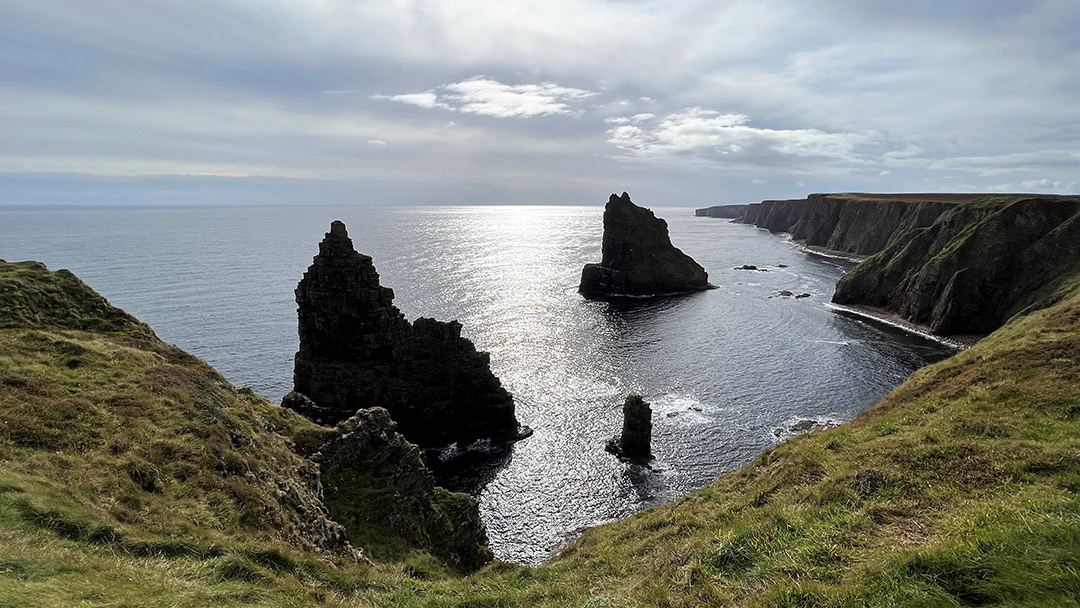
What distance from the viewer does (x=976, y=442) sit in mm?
19906

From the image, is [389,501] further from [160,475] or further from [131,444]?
[131,444]

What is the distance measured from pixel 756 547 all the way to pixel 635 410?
38.3m

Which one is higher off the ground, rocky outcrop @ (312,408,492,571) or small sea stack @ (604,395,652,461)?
rocky outcrop @ (312,408,492,571)

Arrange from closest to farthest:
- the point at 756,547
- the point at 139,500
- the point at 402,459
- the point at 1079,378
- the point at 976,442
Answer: the point at 756,547
the point at 139,500
the point at 976,442
the point at 1079,378
the point at 402,459

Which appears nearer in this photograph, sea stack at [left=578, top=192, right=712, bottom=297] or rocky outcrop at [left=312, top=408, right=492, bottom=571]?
rocky outcrop at [left=312, top=408, right=492, bottom=571]

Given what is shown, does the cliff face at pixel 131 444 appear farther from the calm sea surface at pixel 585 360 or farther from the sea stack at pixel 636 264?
the sea stack at pixel 636 264

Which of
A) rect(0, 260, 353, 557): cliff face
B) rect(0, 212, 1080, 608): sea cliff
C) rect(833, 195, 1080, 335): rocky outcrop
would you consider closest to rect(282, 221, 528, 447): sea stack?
rect(0, 212, 1080, 608): sea cliff

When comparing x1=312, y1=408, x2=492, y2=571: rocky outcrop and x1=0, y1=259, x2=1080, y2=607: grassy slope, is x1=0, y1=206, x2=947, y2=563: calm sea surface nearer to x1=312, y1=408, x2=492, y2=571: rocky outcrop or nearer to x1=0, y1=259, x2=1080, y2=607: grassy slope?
x1=312, y1=408, x2=492, y2=571: rocky outcrop

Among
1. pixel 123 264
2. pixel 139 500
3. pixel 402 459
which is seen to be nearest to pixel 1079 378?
pixel 402 459

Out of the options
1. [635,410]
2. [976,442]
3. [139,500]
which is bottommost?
[635,410]

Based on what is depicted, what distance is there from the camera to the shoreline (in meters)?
89.9

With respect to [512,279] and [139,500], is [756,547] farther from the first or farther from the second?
[512,279]

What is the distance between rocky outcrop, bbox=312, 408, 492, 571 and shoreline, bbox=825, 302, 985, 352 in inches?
3581

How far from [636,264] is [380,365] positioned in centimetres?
9848
